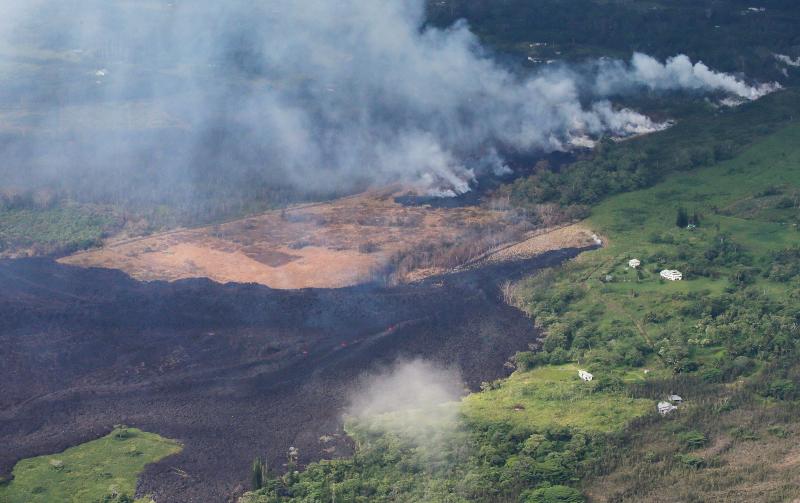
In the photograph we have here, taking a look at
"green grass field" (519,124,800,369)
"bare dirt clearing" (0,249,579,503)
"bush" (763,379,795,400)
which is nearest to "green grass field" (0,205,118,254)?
"bare dirt clearing" (0,249,579,503)

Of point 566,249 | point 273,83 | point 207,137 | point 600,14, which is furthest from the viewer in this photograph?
point 600,14

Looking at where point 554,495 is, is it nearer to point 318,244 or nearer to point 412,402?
point 412,402

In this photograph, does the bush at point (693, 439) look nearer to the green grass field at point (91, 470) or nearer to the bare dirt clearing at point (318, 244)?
the green grass field at point (91, 470)

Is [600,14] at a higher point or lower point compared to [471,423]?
higher

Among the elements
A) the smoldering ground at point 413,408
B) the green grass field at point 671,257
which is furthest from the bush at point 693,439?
the smoldering ground at point 413,408

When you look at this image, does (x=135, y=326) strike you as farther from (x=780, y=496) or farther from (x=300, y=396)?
(x=780, y=496)

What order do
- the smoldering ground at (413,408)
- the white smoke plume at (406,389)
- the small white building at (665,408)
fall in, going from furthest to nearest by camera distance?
the white smoke plume at (406,389)
the small white building at (665,408)
the smoldering ground at (413,408)

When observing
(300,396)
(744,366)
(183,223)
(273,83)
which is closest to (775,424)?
(744,366)
